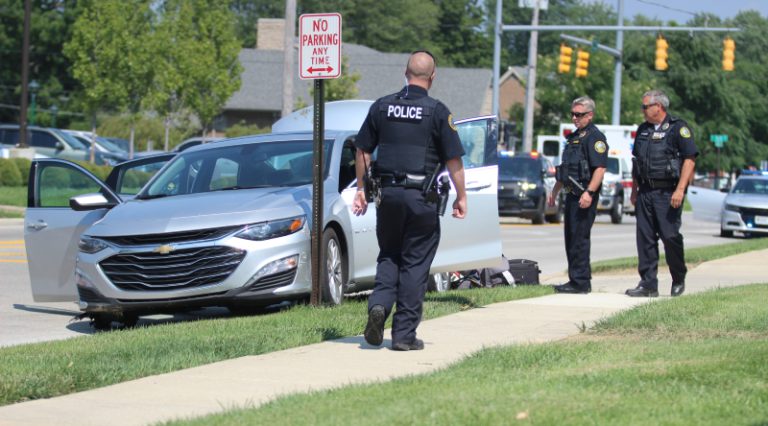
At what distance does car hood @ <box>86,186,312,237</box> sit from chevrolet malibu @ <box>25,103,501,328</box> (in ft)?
0.04

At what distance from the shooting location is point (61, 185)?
12.0 meters

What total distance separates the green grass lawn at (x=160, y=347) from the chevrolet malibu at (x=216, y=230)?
0.38m

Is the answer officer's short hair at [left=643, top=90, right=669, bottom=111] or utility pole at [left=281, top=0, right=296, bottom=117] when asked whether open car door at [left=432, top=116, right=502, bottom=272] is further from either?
utility pole at [left=281, top=0, right=296, bottom=117]

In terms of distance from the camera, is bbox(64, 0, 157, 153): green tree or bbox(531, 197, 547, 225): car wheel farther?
bbox(64, 0, 157, 153): green tree

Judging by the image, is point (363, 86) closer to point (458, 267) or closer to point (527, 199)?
point (527, 199)

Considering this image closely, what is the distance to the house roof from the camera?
7338 cm

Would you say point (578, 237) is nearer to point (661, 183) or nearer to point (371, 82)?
point (661, 183)

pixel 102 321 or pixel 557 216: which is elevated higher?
pixel 102 321

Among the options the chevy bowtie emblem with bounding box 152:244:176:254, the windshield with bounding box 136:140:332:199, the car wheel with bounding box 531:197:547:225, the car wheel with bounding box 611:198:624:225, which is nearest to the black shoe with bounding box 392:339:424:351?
the chevy bowtie emblem with bounding box 152:244:176:254

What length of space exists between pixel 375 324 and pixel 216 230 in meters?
2.60

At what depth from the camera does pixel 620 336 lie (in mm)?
8953

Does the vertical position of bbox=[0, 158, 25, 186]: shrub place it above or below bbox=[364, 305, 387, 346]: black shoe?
below

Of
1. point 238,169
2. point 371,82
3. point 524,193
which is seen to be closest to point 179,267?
point 238,169

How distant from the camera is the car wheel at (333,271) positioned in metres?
10.9
